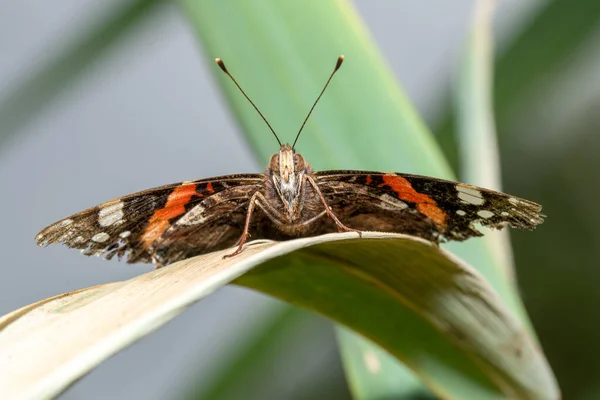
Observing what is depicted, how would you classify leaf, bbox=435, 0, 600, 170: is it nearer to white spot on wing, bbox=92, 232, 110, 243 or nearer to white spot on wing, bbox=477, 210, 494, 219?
white spot on wing, bbox=477, 210, 494, 219

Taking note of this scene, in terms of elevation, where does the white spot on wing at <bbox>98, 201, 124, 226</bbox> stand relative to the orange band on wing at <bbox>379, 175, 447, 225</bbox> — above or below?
above

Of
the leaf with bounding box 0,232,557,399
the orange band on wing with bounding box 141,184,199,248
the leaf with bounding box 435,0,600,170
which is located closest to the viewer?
the leaf with bounding box 0,232,557,399

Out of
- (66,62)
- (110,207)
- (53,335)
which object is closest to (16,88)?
(66,62)

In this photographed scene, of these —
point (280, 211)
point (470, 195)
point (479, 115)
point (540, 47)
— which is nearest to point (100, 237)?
point (280, 211)

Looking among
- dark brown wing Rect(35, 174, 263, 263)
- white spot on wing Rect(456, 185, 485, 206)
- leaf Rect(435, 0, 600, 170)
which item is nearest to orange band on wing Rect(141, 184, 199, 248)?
dark brown wing Rect(35, 174, 263, 263)

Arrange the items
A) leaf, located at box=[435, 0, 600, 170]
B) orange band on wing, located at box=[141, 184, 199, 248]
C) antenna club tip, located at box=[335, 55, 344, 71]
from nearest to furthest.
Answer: antenna club tip, located at box=[335, 55, 344, 71], orange band on wing, located at box=[141, 184, 199, 248], leaf, located at box=[435, 0, 600, 170]

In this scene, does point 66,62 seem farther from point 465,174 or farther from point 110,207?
point 465,174
